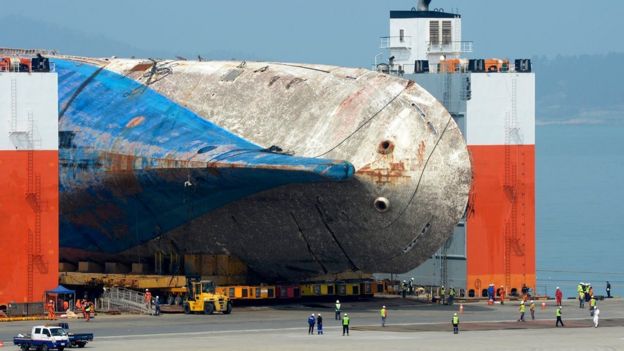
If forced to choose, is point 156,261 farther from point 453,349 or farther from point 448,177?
point 453,349

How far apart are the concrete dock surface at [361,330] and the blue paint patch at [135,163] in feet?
19.3

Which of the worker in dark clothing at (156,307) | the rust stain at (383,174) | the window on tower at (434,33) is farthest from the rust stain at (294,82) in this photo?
the window on tower at (434,33)

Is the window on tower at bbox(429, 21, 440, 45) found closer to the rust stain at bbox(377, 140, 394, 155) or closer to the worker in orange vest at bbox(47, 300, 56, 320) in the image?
the rust stain at bbox(377, 140, 394, 155)

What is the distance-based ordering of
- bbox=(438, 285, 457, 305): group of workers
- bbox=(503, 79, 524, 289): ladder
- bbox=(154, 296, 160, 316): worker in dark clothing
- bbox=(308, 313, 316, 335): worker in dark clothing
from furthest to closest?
1. bbox=(503, 79, 524, 289): ladder
2. bbox=(438, 285, 457, 305): group of workers
3. bbox=(154, 296, 160, 316): worker in dark clothing
4. bbox=(308, 313, 316, 335): worker in dark clothing

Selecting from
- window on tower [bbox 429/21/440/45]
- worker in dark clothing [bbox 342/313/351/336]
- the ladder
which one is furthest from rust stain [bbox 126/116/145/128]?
window on tower [bbox 429/21/440/45]

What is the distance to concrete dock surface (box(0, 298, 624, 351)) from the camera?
245ft

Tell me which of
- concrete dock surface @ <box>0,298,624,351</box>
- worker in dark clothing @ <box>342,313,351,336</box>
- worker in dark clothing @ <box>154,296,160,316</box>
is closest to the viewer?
concrete dock surface @ <box>0,298,624,351</box>

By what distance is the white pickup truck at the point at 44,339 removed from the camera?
72.0 metres

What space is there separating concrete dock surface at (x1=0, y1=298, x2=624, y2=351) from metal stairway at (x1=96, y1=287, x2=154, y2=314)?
1.67 m

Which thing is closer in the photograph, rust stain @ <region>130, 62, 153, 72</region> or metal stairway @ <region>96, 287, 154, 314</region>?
metal stairway @ <region>96, 287, 154, 314</region>

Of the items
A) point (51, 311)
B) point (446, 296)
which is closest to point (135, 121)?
point (51, 311)

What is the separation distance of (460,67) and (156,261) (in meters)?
18.7

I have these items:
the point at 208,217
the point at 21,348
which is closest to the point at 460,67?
the point at 208,217

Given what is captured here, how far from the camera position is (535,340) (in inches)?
3031
